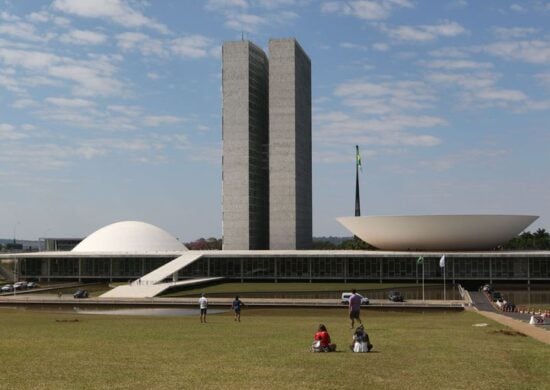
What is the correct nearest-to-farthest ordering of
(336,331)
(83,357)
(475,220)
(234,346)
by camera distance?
(83,357)
(234,346)
(336,331)
(475,220)

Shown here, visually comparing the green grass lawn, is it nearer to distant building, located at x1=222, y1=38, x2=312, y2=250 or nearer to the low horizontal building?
the low horizontal building

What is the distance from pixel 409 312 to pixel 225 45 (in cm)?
6601

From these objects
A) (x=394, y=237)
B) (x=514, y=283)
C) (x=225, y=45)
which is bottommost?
(x=514, y=283)

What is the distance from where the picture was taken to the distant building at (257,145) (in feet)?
340

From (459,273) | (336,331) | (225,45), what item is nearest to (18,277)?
(225,45)

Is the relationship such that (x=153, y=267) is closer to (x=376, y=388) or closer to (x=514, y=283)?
(x=514, y=283)

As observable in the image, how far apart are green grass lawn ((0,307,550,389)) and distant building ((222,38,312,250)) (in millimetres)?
75902

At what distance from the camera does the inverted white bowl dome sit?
8212 cm

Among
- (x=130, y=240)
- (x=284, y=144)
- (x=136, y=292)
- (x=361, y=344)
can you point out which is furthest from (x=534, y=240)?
(x=361, y=344)

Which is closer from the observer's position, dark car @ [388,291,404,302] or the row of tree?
dark car @ [388,291,404,302]

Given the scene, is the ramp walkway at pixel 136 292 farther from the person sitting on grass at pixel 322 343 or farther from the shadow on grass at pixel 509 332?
the person sitting on grass at pixel 322 343

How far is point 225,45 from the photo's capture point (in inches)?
4139

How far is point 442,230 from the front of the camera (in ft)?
272

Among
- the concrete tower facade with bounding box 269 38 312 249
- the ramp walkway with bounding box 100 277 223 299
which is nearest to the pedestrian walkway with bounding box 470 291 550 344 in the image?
the ramp walkway with bounding box 100 277 223 299
